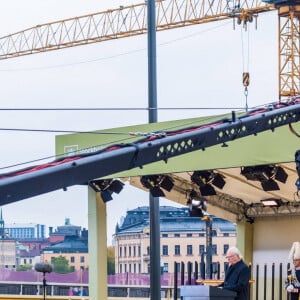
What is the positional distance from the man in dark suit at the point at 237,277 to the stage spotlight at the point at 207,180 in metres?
5.86

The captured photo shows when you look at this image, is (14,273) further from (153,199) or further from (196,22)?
(196,22)

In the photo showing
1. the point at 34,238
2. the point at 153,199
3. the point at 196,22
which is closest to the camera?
the point at 153,199

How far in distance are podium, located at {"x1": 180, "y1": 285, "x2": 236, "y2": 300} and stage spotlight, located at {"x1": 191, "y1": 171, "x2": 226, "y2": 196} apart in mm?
6578

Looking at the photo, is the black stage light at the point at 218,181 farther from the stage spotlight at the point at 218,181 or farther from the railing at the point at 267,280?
the railing at the point at 267,280

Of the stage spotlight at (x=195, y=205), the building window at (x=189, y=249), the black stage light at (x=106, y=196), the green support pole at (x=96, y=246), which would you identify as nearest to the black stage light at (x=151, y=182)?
the black stage light at (x=106, y=196)

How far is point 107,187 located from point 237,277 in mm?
7886

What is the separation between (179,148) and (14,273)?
92.7 ft

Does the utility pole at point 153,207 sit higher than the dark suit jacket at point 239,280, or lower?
higher

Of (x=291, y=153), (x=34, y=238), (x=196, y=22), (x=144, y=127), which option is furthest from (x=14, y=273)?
(x=34, y=238)

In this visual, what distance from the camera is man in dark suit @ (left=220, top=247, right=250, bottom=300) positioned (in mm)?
17297

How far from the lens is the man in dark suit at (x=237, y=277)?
17.3 meters

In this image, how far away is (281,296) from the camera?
2669 cm

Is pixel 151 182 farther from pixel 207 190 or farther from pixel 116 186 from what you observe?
pixel 207 190

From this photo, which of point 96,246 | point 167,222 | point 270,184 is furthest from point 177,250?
point 270,184
